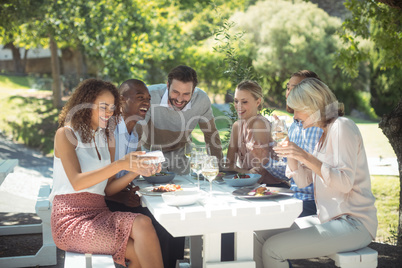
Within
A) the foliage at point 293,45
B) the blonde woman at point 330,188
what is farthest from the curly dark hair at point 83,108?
the foliage at point 293,45

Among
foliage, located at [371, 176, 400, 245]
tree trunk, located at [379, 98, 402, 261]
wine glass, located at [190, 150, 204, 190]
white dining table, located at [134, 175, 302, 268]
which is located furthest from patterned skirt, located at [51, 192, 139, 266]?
foliage, located at [371, 176, 400, 245]

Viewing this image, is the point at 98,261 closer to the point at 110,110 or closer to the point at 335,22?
the point at 110,110

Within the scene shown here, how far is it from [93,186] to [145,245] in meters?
0.58

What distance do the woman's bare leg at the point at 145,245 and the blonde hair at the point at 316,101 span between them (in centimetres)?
125

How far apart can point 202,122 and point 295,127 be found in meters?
1.18

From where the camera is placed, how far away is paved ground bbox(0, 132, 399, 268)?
16.3 feet

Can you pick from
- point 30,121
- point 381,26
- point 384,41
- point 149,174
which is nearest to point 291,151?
point 149,174

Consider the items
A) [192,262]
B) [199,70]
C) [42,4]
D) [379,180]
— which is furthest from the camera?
[199,70]

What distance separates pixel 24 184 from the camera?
7832mm

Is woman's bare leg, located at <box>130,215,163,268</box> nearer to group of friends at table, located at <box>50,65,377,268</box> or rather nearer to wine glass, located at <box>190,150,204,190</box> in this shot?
group of friends at table, located at <box>50,65,377,268</box>

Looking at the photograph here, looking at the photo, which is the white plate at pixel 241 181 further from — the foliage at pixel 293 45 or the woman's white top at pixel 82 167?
the foliage at pixel 293 45

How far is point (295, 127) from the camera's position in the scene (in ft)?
12.8

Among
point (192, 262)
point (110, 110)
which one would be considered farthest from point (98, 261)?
point (192, 262)

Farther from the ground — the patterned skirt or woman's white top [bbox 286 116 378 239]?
woman's white top [bbox 286 116 378 239]
